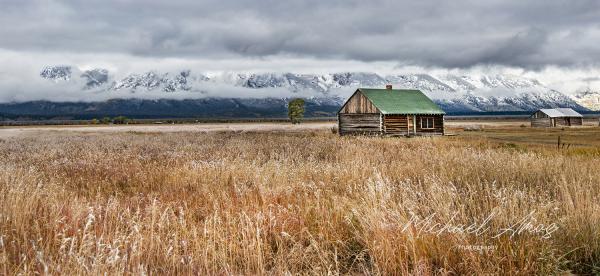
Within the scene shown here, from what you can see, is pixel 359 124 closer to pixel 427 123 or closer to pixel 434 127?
pixel 427 123

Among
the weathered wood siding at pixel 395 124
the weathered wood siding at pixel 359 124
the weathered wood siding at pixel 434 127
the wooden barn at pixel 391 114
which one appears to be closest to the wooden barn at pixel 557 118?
the weathered wood siding at pixel 434 127

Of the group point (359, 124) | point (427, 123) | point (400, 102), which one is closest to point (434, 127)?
point (427, 123)

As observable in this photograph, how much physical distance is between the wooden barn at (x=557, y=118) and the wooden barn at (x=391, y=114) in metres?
50.1

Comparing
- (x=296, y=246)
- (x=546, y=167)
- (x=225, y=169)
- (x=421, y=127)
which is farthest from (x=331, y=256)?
(x=421, y=127)

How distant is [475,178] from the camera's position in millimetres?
9227

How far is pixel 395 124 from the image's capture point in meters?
43.6

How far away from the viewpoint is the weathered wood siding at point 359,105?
44.2 meters

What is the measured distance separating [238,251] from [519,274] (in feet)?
9.25

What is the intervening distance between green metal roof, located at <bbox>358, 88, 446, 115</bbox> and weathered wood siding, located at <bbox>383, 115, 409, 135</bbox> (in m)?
0.76

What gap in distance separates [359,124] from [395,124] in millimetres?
3690

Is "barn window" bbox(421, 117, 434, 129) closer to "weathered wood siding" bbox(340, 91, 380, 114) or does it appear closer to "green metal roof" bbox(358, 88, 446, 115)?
"green metal roof" bbox(358, 88, 446, 115)

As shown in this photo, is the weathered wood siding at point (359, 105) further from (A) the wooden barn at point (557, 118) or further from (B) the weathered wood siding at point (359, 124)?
(A) the wooden barn at point (557, 118)

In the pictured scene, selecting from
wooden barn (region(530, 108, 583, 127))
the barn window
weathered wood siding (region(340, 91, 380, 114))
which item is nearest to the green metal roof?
weathered wood siding (region(340, 91, 380, 114))

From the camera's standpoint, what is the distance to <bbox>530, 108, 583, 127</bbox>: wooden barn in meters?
84.4
